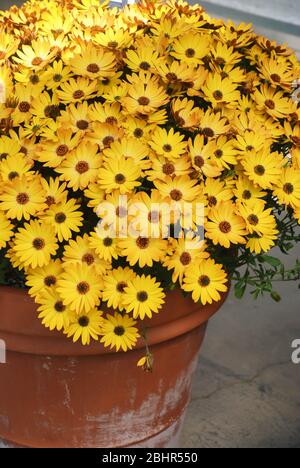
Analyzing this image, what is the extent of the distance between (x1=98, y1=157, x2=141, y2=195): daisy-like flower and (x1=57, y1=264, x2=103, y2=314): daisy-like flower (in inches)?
5.3

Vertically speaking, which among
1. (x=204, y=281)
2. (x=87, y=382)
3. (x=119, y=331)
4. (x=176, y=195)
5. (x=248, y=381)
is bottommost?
(x=248, y=381)

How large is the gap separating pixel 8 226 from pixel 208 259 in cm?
32

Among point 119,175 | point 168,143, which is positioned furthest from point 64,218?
point 168,143

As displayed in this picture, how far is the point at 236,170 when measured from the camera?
119cm

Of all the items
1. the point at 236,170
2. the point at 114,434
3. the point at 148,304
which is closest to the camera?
the point at 148,304

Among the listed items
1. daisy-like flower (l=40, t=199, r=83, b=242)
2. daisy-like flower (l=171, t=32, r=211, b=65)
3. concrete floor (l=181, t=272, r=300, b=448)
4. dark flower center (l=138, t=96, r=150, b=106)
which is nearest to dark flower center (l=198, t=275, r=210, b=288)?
daisy-like flower (l=40, t=199, r=83, b=242)

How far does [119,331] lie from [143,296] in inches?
3.0

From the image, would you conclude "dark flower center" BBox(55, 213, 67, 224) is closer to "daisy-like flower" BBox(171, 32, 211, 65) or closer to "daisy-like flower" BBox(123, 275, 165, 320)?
"daisy-like flower" BBox(123, 275, 165, 320)

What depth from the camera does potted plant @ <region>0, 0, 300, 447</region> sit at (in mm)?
1070

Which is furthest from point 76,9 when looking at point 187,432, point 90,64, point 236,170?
point 187,432

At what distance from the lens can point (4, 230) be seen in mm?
1080

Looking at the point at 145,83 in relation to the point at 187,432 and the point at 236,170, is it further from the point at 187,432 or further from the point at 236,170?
the point at 187,432

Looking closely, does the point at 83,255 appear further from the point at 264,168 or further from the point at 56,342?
the point at 264,168

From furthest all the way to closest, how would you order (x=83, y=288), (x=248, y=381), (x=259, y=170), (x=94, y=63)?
1. (x=248, y=381)
2. (x=94, y=63)
3. (x=259, y=170)
4. (x=83, y=288)
